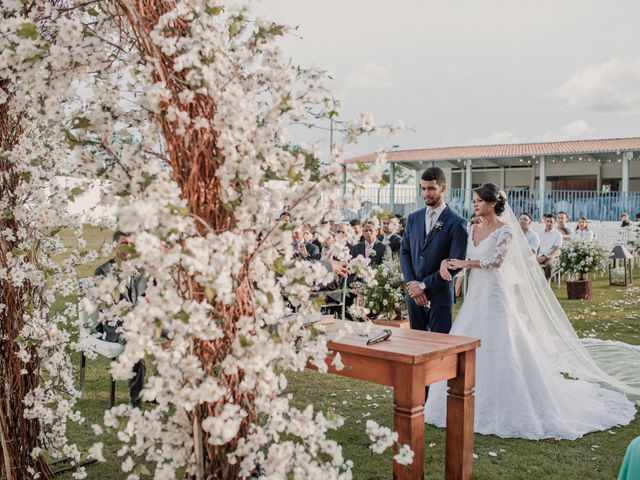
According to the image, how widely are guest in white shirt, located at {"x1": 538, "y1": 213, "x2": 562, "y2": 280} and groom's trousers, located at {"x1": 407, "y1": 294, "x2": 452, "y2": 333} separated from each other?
7.78 metres

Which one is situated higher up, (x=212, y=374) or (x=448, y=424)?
(x=212, y=374)

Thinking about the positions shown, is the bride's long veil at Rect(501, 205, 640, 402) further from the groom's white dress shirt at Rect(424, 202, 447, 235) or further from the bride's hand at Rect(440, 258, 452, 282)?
the groom's white dress shirt at Rect(424, 202, 447, 235)

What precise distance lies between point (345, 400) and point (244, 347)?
4.14m

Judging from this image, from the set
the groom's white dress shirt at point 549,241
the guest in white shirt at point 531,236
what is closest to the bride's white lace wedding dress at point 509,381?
the guest in white shirt at point 531,236

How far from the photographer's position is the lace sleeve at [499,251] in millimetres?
5266

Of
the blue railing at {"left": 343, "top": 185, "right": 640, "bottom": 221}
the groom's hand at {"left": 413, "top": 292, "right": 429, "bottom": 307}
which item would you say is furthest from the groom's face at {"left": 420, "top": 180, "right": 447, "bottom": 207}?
the blue railing at {"left": 343, "top": 185, "right": 640, "bottom": 221}

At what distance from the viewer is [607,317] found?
32.6 ft

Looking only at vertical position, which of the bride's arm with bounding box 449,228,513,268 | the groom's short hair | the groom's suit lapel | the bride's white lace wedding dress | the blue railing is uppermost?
the blue railing

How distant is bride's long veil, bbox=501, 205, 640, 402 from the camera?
5781 millimetres

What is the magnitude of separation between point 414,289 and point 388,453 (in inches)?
56.7

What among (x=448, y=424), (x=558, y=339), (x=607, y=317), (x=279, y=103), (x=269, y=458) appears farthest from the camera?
(x=607, y=317)

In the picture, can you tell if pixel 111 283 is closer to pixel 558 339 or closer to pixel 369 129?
pixel 369 129

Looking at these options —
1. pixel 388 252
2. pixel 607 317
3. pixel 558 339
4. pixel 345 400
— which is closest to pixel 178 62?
pixel 345 400

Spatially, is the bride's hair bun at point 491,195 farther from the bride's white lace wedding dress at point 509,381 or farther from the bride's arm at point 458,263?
the bride's arm at point 458,263
